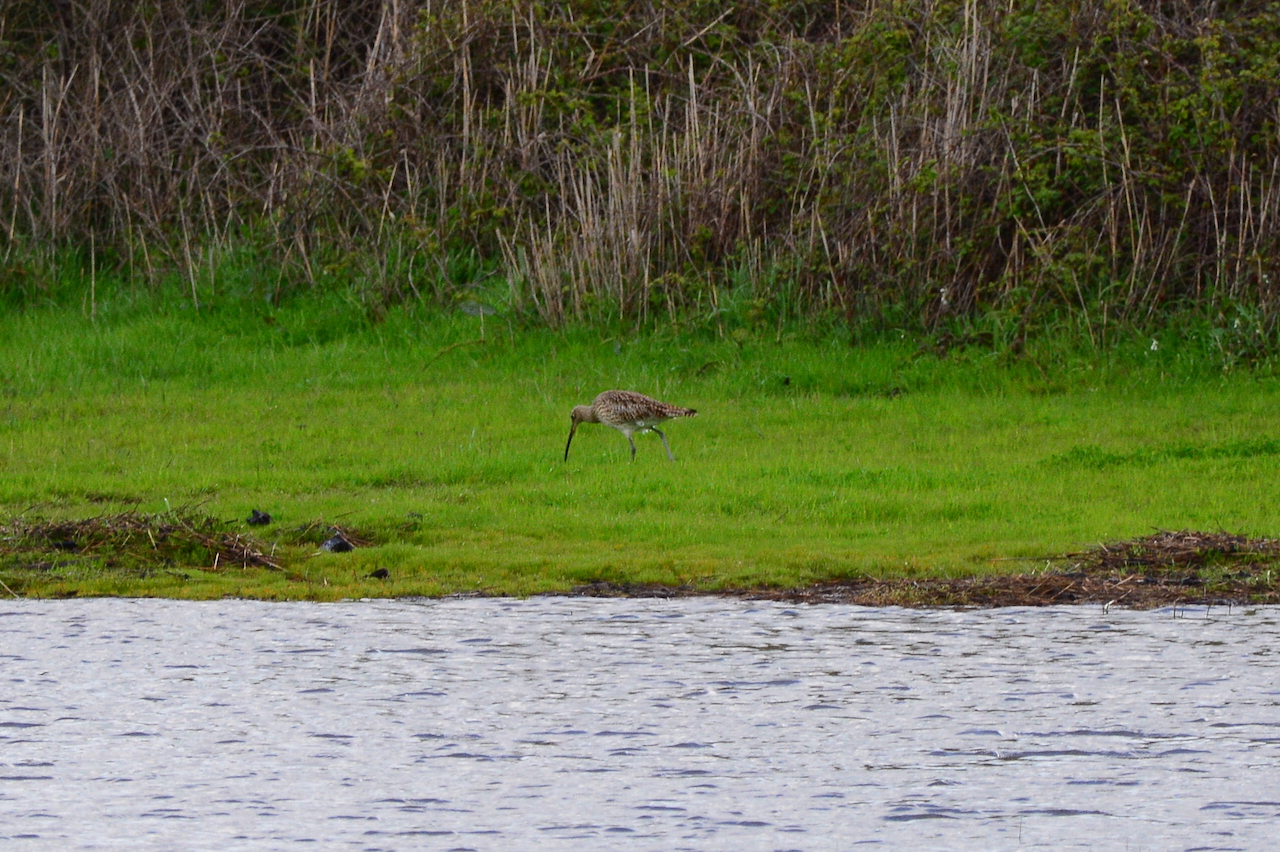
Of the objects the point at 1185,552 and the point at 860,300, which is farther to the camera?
the point at 860,300

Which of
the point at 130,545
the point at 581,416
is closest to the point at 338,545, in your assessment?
the point at 130,545

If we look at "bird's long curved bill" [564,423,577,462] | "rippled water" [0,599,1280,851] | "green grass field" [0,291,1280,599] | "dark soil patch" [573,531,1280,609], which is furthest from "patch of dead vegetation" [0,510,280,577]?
"bird's long curved bill" [564,423,577,462]

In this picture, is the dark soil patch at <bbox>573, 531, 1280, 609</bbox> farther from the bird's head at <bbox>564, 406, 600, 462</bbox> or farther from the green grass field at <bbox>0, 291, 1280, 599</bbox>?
the bird's head at <bbox>564, 406, 600, 462</bbox>

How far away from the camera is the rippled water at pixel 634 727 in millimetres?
5145

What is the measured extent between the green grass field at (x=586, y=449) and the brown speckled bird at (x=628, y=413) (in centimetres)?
19

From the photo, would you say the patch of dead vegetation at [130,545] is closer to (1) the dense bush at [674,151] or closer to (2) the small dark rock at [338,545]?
(2) the small dark rock at [338,545]

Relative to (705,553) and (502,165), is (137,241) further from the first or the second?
(705,553)

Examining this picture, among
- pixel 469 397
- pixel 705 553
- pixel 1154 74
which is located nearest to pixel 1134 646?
pixel 705 553

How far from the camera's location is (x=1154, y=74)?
15.7 m

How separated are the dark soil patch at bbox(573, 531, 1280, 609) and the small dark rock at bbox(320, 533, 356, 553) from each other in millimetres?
1462

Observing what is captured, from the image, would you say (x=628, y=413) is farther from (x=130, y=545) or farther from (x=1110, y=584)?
(x=1110, y=584)

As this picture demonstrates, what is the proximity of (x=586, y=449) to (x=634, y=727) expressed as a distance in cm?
679

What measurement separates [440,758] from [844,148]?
37.4ft

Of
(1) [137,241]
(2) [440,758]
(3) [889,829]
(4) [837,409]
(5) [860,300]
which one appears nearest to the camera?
(3) [889,829]
